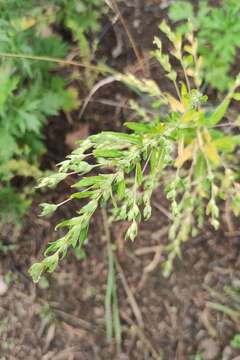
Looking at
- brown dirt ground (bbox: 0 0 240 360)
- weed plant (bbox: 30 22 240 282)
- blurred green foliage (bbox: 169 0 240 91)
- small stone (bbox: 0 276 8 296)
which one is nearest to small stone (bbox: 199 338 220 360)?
brown dirt ground (bbox: 0 0 240 360)

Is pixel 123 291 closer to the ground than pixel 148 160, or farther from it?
closer to the ground

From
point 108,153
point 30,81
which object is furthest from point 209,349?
point 30,81

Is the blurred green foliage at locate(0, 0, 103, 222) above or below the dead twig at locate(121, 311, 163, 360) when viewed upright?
above

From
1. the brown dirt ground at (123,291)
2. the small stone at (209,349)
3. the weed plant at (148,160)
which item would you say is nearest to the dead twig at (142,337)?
the brown dirt ground at (123,291)

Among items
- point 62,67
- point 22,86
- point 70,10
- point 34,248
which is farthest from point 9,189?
point 70,10

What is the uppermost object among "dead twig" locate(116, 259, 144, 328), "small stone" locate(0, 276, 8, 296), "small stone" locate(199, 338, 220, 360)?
"small stone" locate(0, 276, 8, 296)

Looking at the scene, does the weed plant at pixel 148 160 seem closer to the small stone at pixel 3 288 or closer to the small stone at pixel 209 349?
the small stone at pixel 209 349

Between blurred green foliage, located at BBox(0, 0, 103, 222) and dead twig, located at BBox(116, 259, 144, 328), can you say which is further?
dead twig, located at BBox(116, 259, 144, 328)

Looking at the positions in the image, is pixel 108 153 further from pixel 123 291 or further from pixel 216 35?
pixel 123 291

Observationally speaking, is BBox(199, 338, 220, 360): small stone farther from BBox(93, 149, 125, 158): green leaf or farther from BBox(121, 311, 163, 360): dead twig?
BBox(93, 149, 125, 158): green leaf
